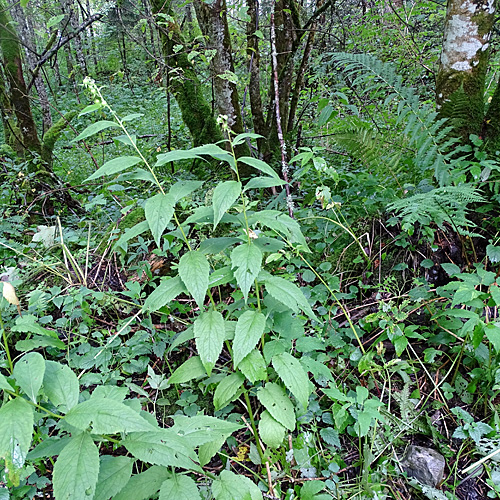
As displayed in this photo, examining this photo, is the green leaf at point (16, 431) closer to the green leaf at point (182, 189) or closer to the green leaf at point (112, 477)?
the green leaf at point (112, 477)

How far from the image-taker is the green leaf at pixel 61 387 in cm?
113

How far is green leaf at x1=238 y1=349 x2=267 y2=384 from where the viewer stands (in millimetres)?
1491

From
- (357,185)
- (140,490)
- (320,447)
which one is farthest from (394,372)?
(357,185)

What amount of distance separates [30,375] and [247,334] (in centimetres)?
76

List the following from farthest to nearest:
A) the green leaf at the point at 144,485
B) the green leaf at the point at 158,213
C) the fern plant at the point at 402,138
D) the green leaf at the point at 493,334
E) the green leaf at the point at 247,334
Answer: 1. the fern plant at the point at 402,138
2. the green leaf at the point at 493,334
3. the green leaf at the point at 247,334
4. the green leaf at the point at 158,213
5. the green leaf at the point at 144,485

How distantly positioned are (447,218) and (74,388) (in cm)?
209

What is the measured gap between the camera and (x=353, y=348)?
2.10m

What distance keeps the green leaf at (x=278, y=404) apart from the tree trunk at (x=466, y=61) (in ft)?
7.29

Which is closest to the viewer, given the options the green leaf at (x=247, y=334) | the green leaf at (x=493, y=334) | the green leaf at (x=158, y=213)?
the green leaf at (x=158, y=213)

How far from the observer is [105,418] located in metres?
1.02

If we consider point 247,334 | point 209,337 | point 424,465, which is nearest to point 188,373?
point 209,337

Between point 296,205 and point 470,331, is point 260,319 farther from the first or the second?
point 296,205

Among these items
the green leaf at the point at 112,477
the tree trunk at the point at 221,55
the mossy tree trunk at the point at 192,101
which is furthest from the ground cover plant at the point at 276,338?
the mossy tree trunk at the point at 192,101

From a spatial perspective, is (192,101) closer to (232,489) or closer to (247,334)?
(247,334)
